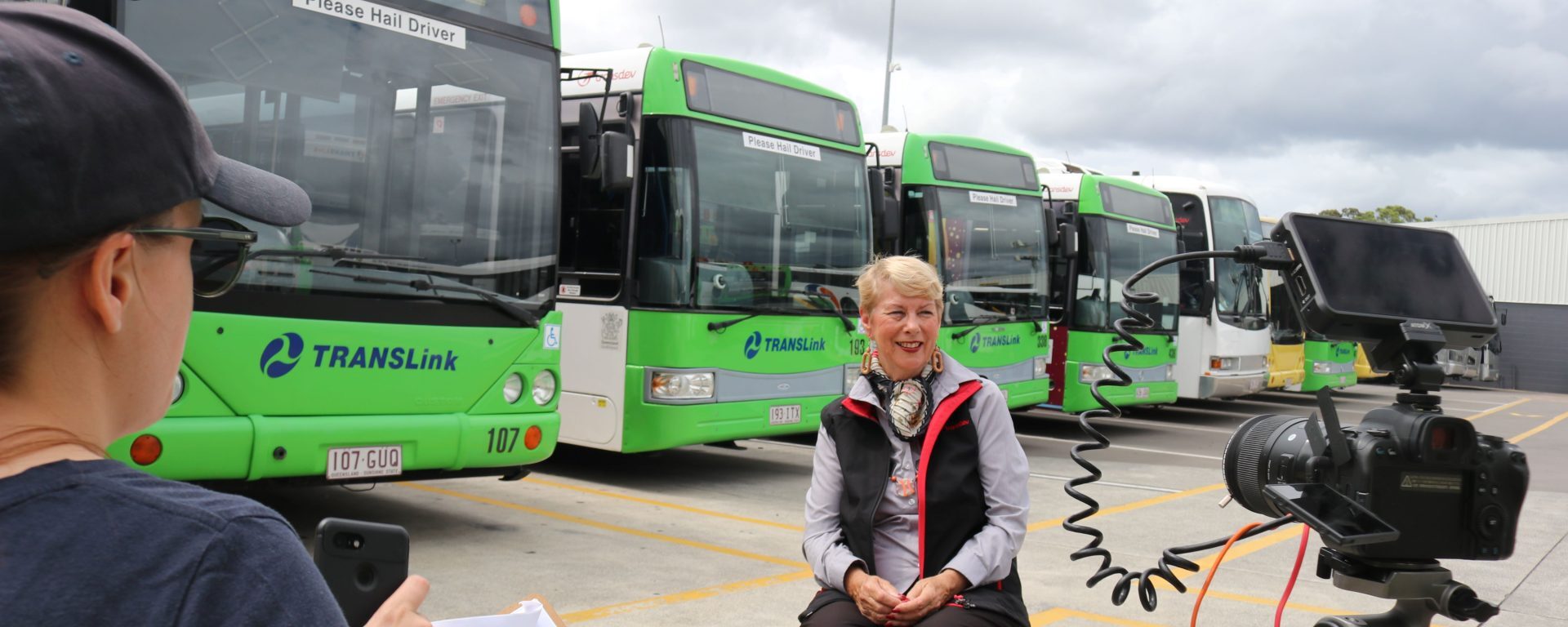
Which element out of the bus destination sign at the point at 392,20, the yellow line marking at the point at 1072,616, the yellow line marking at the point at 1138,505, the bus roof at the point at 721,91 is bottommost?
the yellow line marking at the point at 1138,505

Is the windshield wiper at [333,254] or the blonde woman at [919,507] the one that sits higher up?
the windshield wiper at [333,254]

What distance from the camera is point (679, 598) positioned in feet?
18.7

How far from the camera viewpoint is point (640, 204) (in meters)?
8.48

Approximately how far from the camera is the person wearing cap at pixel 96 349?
856 millimetres

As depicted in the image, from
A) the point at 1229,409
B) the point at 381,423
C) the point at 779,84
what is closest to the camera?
the point at 381,423

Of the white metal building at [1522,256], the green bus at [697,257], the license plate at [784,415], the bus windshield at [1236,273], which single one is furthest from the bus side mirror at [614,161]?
the white metal building at [1522,256]

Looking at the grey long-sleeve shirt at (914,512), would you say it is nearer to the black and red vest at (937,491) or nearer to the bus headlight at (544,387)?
the black and red vest at (937,491)

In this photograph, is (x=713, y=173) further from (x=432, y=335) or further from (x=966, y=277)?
(x=966, y=277)

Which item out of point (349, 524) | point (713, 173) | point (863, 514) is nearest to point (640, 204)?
point (713, 173)

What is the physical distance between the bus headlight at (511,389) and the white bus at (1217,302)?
11807 mm

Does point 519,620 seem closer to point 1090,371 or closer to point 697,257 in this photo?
point 697,257

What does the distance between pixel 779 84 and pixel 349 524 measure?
8.38 m

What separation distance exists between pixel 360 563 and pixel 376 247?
4.90 meters

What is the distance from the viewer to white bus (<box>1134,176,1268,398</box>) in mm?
16938
